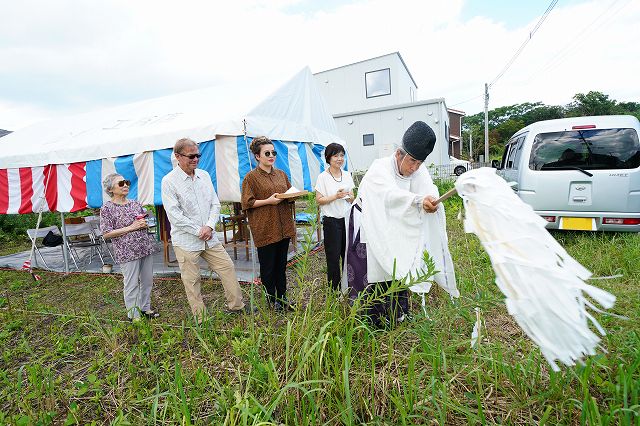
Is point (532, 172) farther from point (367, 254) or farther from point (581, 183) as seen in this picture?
point (367, 254)

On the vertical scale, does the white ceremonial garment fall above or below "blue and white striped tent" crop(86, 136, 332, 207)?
below

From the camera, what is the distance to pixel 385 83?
57.9ft

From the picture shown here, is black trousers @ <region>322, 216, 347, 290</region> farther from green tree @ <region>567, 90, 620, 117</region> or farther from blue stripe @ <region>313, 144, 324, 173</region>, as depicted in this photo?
green tree @ <region>567, 90, 620, 117</region>

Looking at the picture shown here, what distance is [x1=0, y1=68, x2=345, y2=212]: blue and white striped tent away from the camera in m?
3.93

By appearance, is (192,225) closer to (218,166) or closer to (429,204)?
(218,166)

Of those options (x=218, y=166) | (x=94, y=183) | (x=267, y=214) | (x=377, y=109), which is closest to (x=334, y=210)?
(x=267, y=214)

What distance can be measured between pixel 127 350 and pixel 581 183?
530cm

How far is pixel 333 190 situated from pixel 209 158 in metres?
1.65

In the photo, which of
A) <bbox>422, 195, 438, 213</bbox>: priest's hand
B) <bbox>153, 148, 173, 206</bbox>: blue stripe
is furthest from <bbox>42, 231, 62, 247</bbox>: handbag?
<bbox>422, 195, 438, 213</bbox>: priest's hand

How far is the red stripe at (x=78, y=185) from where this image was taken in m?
4.87

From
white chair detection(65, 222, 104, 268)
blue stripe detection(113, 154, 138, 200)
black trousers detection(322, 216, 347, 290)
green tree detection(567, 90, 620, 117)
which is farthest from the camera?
green tree detection(567, 90, 620, 117)

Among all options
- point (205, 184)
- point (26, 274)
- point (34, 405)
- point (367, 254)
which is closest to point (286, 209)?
point (205, 184)

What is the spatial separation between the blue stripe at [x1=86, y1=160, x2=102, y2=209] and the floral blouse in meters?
1.89

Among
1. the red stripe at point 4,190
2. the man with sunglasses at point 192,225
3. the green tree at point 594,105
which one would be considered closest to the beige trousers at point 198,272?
the man with sunglasses at point 192,225
